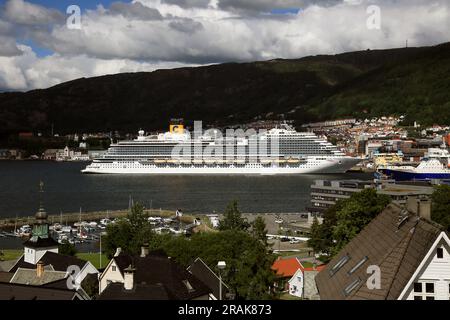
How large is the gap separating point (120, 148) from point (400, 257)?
90.4 m

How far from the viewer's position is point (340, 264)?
36.3 feet

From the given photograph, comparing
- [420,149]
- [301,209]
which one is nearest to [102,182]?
[301,209]

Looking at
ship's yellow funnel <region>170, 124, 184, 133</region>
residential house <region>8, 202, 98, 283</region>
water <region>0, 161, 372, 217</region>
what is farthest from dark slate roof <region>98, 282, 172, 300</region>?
ship's yellow funnel <region>170, 124, 184, 133</region>

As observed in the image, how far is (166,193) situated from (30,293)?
175ft

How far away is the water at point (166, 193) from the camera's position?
51.3 meters

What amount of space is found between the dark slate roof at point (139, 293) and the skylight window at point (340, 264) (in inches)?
116

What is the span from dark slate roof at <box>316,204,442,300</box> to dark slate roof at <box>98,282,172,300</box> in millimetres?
2826

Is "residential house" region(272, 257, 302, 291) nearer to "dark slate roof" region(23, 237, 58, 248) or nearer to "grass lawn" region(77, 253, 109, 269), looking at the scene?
"dark slate roof" region(23, 237, 58, 248)

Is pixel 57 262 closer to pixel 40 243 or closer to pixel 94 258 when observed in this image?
pixel 40 243

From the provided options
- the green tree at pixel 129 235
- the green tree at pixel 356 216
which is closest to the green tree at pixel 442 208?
the green tree at pixel 356 216

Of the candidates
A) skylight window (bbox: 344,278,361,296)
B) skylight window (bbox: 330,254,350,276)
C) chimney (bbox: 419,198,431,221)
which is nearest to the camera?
skylight window (bbox: 344,278,361,296)

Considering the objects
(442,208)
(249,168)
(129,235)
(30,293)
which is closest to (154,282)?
(30,293)

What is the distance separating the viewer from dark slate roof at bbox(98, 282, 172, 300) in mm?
11211
